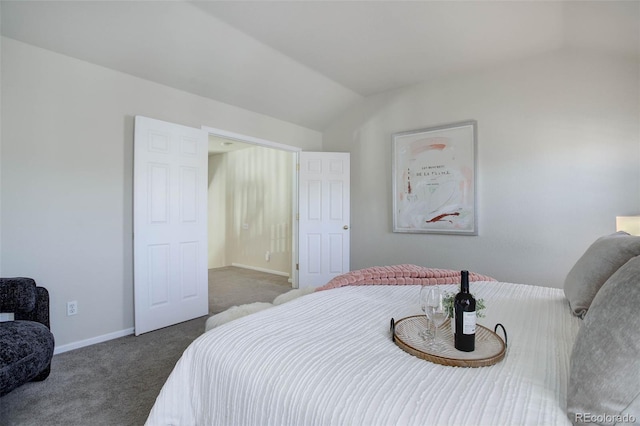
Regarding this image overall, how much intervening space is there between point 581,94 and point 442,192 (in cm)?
157

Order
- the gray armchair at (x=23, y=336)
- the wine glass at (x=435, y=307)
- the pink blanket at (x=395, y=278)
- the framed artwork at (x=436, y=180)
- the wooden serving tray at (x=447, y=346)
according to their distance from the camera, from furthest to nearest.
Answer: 1. the framed artwork at (x=436, y=180)
2. the pink blanket at (x=395, y=278)
3. the gray armchair at (x=23, y=336)
4. the wine glass at (x=435, y=307)
5. the wooden serving tray at (x=447, y=346)

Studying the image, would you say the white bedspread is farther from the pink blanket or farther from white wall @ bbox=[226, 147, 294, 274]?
white wall @ bbox=[226, 147, 294, 274]

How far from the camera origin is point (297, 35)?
9.65ft

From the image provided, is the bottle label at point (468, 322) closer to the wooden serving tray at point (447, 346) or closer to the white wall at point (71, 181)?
the wooden serving tray at point (447, 346)

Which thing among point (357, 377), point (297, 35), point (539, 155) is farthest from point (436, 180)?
point (357, 377)

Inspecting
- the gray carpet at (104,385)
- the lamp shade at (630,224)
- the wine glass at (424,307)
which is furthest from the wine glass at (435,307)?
the lamp shade at (630,224)

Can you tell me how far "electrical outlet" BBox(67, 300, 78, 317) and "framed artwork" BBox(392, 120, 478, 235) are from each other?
11.3 ft

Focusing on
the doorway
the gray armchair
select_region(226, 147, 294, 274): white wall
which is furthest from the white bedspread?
select_region(226, 147, 294, 274): white wall

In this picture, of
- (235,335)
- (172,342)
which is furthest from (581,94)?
(172,342)

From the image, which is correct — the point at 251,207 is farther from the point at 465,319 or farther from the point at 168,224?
the point at 465,319

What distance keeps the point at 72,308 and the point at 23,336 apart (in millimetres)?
1119

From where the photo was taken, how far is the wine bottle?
3.33 ft

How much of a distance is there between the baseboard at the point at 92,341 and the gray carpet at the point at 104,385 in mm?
53

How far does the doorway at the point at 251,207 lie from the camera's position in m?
5.57
